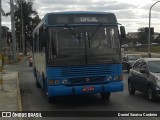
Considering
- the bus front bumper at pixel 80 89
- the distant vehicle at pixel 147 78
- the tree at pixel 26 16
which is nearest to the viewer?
the bus front bumper at pixel 80 89

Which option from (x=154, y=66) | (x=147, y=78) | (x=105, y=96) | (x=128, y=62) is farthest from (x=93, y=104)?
(x=128, y=62)

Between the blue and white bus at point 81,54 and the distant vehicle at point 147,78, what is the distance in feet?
3.91

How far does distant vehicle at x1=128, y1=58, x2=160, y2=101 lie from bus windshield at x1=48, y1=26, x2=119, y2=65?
5.07ft

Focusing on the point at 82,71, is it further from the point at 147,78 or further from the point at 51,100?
the point at 147,78

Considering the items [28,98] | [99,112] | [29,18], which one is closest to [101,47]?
[99,112]

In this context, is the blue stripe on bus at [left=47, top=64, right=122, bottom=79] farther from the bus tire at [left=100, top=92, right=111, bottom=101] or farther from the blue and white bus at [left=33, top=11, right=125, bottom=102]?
the bus tire at [left=100, top=92, right=111, bottom=101]

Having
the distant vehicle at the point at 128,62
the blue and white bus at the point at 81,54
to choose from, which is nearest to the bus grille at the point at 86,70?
the blue and white bus at the point at 81,54

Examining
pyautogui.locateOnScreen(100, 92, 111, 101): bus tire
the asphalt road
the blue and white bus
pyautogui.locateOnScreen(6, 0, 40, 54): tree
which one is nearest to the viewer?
the asphalt road

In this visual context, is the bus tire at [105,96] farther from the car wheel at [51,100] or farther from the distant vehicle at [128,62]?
the distant vehicle at [128,62]

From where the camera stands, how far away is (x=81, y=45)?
500 inches

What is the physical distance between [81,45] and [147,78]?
2.76 meters

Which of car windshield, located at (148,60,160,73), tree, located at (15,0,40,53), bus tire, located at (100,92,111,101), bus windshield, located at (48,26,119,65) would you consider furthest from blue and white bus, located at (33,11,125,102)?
tree, located at (15,0,40,53)

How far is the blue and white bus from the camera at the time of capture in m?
12.4

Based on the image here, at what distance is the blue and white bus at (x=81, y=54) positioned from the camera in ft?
40.7
